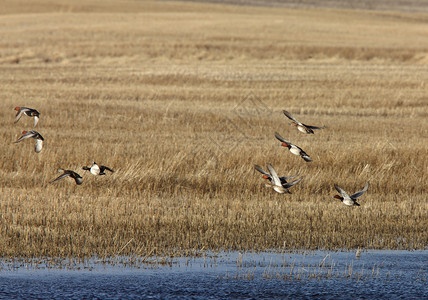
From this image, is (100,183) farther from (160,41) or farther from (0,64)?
(160,41)

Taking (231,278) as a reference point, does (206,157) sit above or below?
above

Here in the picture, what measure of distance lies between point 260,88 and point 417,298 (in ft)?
85.3

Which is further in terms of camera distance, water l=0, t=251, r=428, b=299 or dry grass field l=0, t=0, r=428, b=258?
dry grass field l=0, t=0, r=428, b=258

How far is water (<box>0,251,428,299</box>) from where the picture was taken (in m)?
8.75

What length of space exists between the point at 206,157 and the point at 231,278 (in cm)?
758

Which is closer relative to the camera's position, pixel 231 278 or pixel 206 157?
pixel 231 278

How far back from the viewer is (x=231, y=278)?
938cm

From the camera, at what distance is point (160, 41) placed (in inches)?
2394

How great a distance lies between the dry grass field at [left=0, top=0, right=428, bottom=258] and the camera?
11.2m

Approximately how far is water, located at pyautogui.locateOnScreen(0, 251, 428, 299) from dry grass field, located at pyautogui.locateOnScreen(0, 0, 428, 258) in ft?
1.96

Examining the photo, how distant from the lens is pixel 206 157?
16797mm

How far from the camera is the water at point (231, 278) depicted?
8.75m

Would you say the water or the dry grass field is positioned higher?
the dry grass field

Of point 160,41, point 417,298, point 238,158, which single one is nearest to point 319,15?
point 160,41
